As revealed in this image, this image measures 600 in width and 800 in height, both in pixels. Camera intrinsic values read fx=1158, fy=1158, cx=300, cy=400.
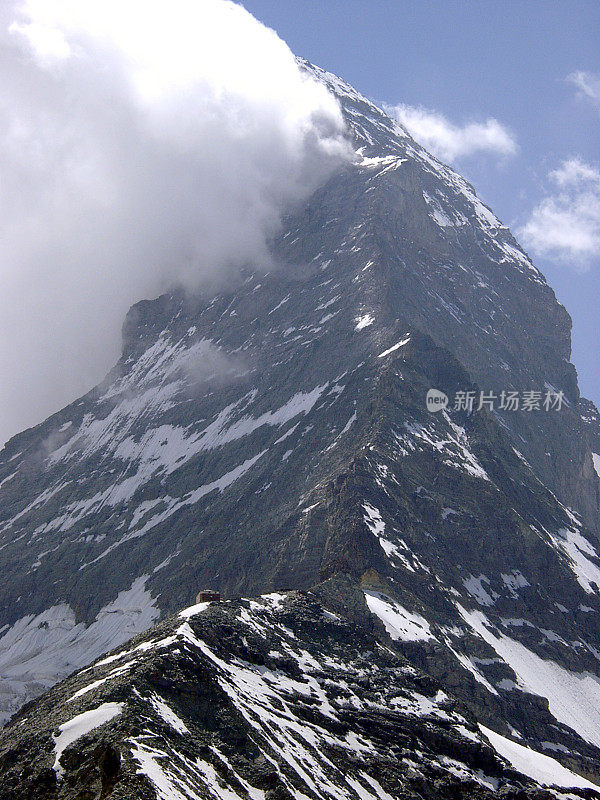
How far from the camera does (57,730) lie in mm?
68688

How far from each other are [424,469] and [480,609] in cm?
2642

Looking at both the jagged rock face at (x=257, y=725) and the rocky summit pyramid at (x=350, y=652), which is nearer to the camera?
the jagged rock face at (x=257, y=725)

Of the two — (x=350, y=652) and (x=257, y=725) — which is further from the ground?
(x=257, y=725)

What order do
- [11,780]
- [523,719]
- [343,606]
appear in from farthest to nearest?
[523,719], [343,606], [11,780]

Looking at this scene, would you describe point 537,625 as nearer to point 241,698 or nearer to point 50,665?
point 50,665

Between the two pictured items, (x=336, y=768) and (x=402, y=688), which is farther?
(x=402, y=688)

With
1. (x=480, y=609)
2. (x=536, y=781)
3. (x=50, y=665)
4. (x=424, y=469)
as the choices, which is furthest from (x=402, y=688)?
(x=50, y=665)

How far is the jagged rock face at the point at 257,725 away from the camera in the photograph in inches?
2539

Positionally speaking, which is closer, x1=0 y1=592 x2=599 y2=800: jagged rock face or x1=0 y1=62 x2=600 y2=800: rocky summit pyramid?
x1=0 y1=592 x2=599 y2=800: jagged rock face

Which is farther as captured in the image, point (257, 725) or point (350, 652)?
point (350, 652)

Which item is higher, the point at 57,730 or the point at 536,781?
the point at 57,730

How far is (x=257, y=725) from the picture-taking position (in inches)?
3049

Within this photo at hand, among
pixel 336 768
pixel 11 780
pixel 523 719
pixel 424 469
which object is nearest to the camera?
pixel 11 780

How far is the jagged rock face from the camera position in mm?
64500
